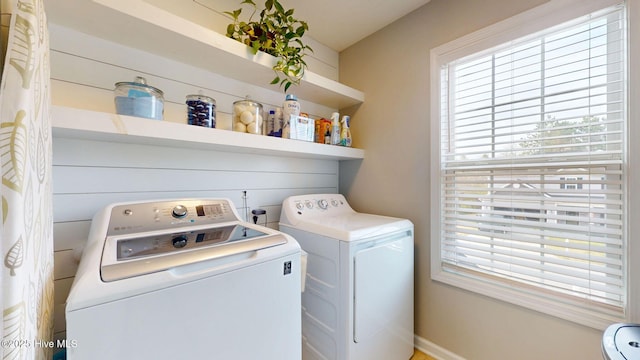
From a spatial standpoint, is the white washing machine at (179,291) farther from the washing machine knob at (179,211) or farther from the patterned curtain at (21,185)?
the patterned curtain at (21,185)

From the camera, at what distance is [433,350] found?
166 centimetres

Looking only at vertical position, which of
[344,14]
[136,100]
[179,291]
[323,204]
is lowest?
[179,291]

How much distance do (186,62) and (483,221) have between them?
198 cm

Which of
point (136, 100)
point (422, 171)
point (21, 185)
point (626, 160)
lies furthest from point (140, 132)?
point (626, 160)

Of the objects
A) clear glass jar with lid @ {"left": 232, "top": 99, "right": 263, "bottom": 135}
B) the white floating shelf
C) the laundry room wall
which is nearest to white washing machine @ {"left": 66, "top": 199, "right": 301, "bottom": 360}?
the white floating shelf

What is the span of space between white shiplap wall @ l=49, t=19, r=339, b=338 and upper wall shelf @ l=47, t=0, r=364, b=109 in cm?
7

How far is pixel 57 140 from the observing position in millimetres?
1079

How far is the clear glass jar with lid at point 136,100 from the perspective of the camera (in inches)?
42.2

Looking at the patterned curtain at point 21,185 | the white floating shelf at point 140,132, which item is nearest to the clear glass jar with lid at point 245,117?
the white floating shelf at point 140,132

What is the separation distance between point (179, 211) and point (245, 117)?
636mm

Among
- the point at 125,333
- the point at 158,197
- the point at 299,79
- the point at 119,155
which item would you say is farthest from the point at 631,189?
the point at 119,155

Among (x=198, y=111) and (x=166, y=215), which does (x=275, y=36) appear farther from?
(x=166, y=215)

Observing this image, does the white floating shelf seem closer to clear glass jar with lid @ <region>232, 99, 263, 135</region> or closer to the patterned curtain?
clear glass jar with lid @ <region>232, 99, 263, 135</region>

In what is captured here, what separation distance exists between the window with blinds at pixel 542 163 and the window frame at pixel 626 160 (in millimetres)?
27
